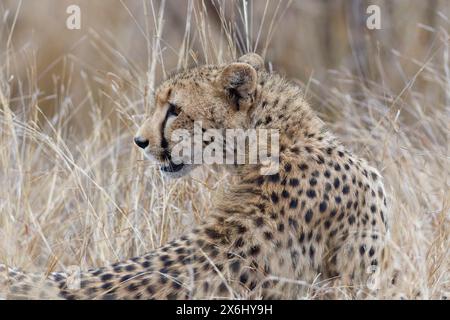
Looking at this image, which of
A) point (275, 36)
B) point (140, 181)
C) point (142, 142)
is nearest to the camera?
point (142, 142)

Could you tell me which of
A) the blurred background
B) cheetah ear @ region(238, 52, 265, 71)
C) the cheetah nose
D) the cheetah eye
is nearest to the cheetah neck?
cheetah ear @ region(238, 52, 265, 71)

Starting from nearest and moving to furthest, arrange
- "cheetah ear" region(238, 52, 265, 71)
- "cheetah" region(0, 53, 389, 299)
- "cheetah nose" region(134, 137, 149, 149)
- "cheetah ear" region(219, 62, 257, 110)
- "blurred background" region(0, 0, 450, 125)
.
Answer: "cheetah" region(0, 53, 389, 299) < "cheetah ear" region(219, 62, 257, 110) < "cheetah nose" region(134, 137, 149, 149) < "cheetah ear" region(238, 52, 265, 71) < "blurred background" region(0, 0, 450, 125)

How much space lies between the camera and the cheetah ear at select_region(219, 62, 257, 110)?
3549 millimetres

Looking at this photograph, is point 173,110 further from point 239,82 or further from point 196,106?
point 239,82

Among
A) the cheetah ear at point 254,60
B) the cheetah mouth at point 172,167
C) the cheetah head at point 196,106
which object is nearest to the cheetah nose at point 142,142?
the cheetah head at point 196,106

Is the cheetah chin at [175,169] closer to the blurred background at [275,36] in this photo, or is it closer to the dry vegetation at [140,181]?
the dry vegetation at [140,181]

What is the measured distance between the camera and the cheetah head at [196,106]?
358 cm

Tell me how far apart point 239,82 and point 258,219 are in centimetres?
53

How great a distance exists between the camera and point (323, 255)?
3.53 meters

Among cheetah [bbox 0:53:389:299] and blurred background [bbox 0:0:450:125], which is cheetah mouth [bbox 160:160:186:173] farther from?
blurred background [bbox 0:0:450:125]

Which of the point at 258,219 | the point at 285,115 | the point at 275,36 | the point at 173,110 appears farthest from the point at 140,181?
the point at 275,36

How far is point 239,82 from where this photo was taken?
3574mm
